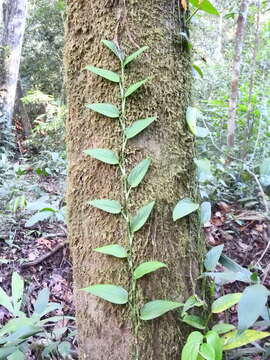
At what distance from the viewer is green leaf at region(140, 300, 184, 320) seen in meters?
0.70

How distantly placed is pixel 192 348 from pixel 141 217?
0.86 ft

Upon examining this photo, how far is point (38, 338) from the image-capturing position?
109 centimetres

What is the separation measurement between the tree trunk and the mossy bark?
498cm

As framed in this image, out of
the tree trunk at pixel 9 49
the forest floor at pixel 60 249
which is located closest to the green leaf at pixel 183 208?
the forest floor at pixel 60 249

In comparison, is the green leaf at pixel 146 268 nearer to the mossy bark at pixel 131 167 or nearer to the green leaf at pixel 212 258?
the mossy bark at pixel 131 167

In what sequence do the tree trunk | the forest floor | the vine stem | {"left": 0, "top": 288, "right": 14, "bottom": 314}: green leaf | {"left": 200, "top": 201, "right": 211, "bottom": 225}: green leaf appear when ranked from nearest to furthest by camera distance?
the vine stem < {"left": 200, "top": 201, "right": 211, "bottom": 225}: green leaf < {"left": 0, "top": 288, "right": 14, "bottom": 314}: green leaf < the forest floor < the tree trunk

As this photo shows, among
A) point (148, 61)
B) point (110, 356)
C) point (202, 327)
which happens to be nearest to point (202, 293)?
point (202, 327)

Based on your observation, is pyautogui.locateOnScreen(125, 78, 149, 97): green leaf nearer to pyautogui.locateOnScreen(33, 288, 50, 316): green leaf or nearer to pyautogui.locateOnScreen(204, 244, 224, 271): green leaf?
pyautogui.locateOnScreen(204, 244, 224, 271): green leaf

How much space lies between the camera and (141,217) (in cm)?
74

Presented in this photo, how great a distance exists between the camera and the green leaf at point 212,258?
31.7 inches

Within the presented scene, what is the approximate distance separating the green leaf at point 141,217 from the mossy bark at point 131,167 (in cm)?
2

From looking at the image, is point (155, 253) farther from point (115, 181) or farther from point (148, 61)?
point (148, 61)

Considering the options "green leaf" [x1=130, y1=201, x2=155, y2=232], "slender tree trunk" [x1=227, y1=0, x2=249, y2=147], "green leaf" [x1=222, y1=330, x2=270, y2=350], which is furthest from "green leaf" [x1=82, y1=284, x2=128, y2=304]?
"slender tree trunk" [x1=227, y1=0, x2=249, y2=147]

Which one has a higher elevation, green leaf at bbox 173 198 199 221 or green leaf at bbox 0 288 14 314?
green leaf at bbox 173 198 199 221
